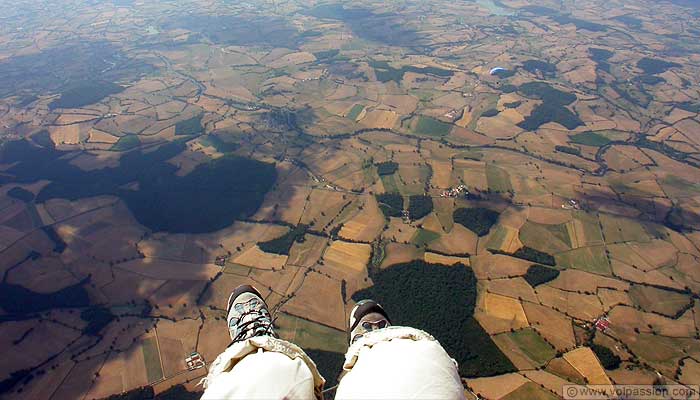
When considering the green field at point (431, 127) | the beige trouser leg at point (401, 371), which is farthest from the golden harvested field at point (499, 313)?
the green field at point (431, 127)

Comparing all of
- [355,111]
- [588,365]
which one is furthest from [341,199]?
[588,365]

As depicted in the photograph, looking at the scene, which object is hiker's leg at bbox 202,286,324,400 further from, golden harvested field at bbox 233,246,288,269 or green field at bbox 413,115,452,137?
green field at bbox 413,115,452,137

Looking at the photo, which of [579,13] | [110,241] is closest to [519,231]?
[110,241]

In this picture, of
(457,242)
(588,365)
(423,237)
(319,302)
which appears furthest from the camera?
(423,237)

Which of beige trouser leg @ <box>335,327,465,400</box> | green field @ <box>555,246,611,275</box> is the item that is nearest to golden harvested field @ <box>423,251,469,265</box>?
green field @ <box>555,246,611,275</box>

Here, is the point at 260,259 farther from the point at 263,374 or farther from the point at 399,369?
the point at 399,369

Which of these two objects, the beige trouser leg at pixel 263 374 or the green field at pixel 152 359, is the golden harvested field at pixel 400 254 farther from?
the beige trouser leg at pixel 263 374

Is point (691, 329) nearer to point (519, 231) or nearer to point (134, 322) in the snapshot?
point (519, 231)
